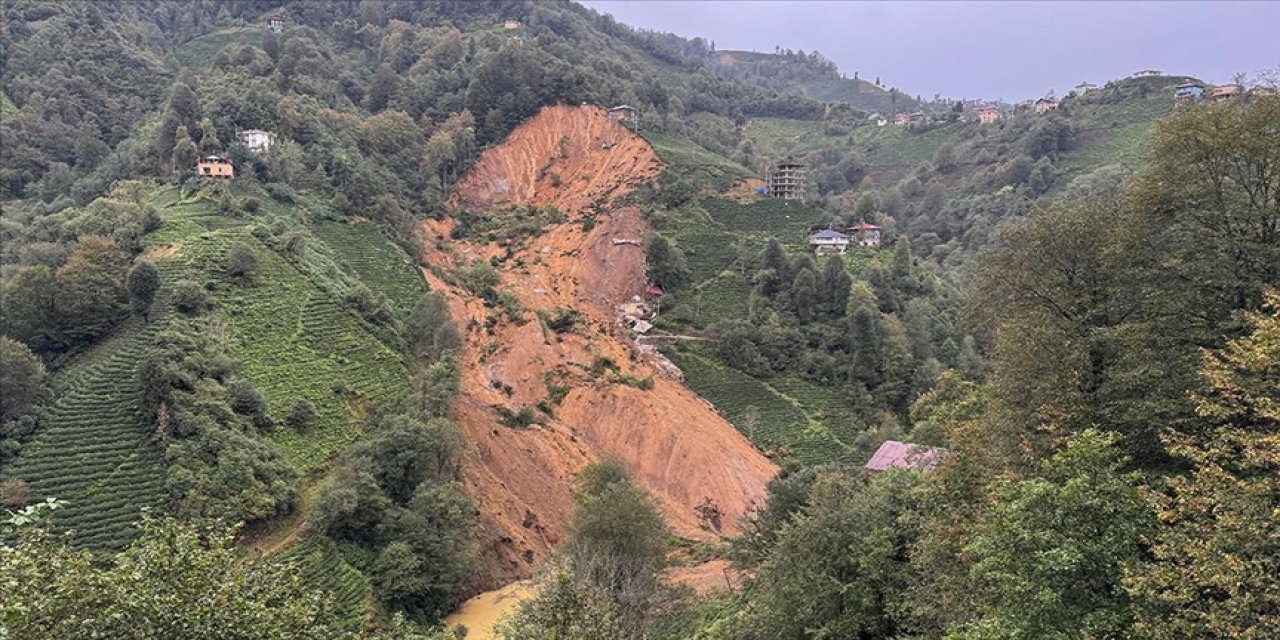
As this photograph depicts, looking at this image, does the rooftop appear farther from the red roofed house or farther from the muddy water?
the muddy water

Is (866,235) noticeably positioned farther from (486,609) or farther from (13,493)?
(13,493)

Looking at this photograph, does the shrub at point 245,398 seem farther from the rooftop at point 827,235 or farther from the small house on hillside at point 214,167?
the rooftop at point 827,235

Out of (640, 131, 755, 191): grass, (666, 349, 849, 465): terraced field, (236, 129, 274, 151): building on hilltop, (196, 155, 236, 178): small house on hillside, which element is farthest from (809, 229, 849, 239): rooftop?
(196, 155, 236, 178): small house on hillside

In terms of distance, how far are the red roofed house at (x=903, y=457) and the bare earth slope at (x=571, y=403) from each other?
859cm

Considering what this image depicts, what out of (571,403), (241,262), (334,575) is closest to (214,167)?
(241,262)

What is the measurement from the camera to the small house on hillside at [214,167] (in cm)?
4428

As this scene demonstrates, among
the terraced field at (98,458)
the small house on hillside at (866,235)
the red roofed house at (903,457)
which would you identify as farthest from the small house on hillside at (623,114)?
the terraced field at (98,458)

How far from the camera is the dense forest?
32.3ft

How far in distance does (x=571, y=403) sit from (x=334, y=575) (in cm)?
1824

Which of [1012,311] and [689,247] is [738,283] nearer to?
[689,247]

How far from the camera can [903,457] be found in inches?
1056

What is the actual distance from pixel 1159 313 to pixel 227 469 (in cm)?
2543

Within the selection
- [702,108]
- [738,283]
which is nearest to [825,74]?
[702,108]

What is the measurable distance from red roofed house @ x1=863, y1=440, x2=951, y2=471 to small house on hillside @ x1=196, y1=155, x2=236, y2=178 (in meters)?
40.8
